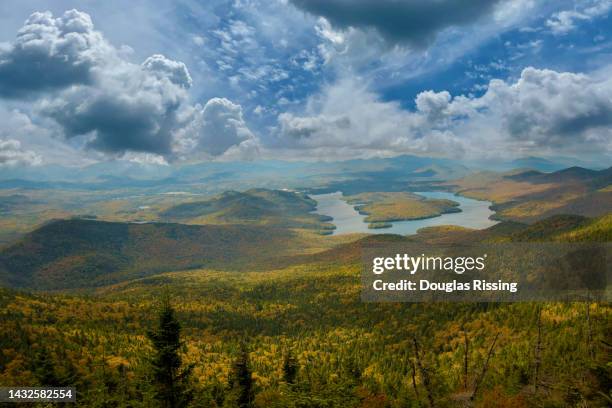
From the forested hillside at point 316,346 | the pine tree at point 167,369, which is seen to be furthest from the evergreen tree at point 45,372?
the pine tree at point 167,369

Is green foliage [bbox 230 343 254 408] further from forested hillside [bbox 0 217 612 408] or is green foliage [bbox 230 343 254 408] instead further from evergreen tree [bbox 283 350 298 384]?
evergreen tree [bbox 283 350 298 384]

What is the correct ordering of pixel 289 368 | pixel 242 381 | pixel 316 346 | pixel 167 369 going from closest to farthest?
1. pixel 167 369
2. pixel 242 381
3. pixel 289 368
4. pixel 316 346

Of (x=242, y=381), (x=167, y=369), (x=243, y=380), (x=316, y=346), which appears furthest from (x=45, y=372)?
(x=316, y=346)

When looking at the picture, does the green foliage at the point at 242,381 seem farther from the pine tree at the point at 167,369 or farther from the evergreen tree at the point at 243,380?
the pine tree at the point at 167,369

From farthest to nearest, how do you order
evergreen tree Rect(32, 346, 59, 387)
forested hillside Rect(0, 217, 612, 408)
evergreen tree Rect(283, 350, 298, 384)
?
evergreen tree Rect(283, 350, 298, 384), forested hillside Rect(0, 217, 612, 408), evergreen tree Rect(32, 346, 59, 387)

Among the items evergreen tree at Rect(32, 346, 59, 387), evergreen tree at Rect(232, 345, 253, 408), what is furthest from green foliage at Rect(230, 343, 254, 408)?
evergreen tree at Rect(32, 346, 59, 387)

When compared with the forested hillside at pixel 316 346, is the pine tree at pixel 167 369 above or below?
above

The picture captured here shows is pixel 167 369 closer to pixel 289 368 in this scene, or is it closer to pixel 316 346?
pixel 289 368

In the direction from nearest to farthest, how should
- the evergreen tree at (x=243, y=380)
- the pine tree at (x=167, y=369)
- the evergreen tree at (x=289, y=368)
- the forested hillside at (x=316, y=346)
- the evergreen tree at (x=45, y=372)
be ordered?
1. the pine tree at (x=167, y=369)
2. the evergreen tree at (x=243, y=380)
3. the evergreen tree at (x=45, y=372)
4. the forested hillside at (x=316, y=346)
5. the evergreen tree at (x=289, y=368)

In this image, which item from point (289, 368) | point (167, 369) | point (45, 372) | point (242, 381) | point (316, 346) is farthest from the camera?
point (316, 346)
